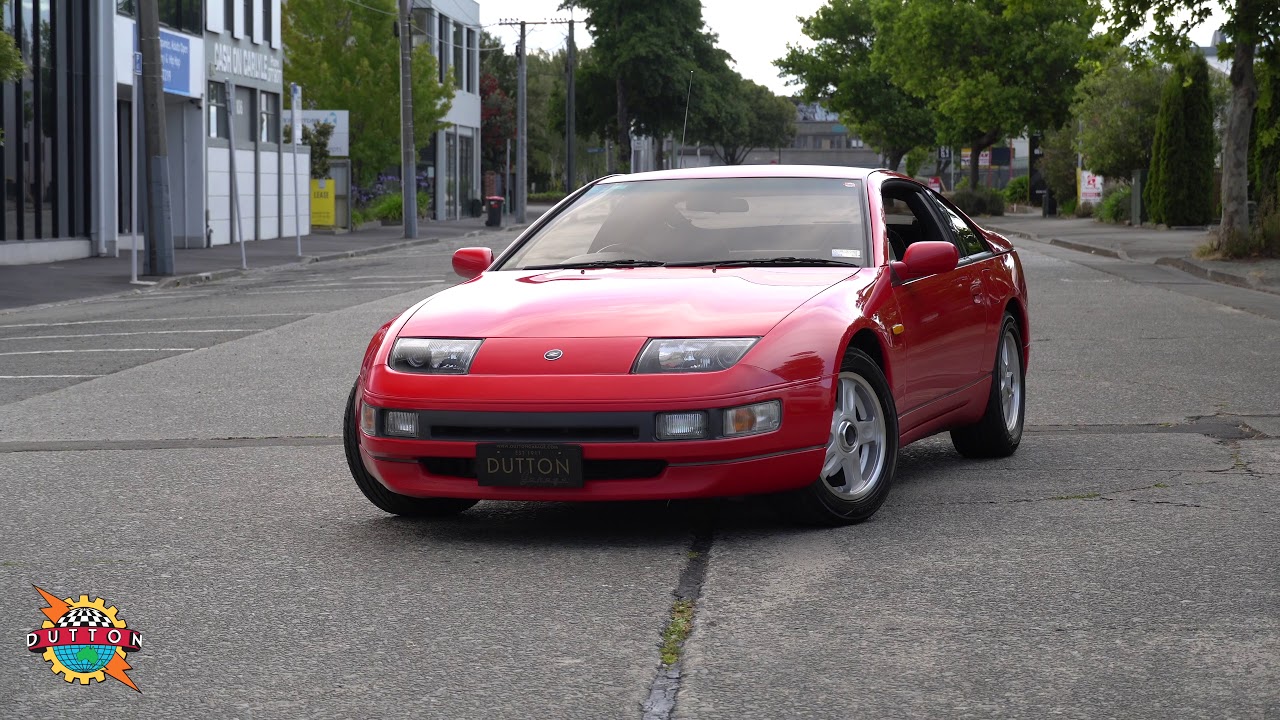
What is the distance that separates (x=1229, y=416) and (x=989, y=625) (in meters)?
Result: 5.00

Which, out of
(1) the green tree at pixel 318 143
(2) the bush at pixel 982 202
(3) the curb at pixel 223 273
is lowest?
(3) the curb at pixel 223 273

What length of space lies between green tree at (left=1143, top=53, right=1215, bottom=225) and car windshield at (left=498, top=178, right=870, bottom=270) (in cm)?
3269

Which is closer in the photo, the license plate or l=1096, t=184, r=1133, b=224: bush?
the license plate

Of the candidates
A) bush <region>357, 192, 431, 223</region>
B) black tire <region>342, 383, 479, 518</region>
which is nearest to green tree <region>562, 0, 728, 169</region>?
bush <region>357, 192, 431, 223</region>

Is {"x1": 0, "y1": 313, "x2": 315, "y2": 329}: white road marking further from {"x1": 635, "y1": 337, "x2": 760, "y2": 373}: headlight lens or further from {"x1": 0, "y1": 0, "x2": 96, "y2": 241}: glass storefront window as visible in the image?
{"x1": 635, "y1": 337, "x2": 760, "y2": 373}: headlight lens

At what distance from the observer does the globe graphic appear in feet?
14.6

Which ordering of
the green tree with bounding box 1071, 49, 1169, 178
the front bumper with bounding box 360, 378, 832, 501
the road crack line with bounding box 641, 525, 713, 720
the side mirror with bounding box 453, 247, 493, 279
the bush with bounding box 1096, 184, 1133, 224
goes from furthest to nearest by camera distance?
the green tree with bounding box 1071, 49, 1169, 178, the bush with bounding box 1096, 184, 1133, 224, the side mirror with bounding box 453, 247, 493, 279, the front bumper with bounding box 360, 378, 832, 501, the road crack line with bounding box 641, 525, 713, 720

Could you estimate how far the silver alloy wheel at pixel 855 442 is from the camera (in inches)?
241

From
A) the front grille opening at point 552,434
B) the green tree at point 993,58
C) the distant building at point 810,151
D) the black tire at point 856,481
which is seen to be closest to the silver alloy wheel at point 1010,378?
the black tire at point 856,481

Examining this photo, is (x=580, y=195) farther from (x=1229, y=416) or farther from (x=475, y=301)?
(x=1229, y=416)

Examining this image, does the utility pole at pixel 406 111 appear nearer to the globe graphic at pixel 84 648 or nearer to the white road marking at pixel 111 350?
the white road marking at pixel 111 350

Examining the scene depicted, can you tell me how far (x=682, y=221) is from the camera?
7070 mm

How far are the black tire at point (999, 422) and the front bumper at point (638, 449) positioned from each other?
206 cm

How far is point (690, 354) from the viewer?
18.8ft
